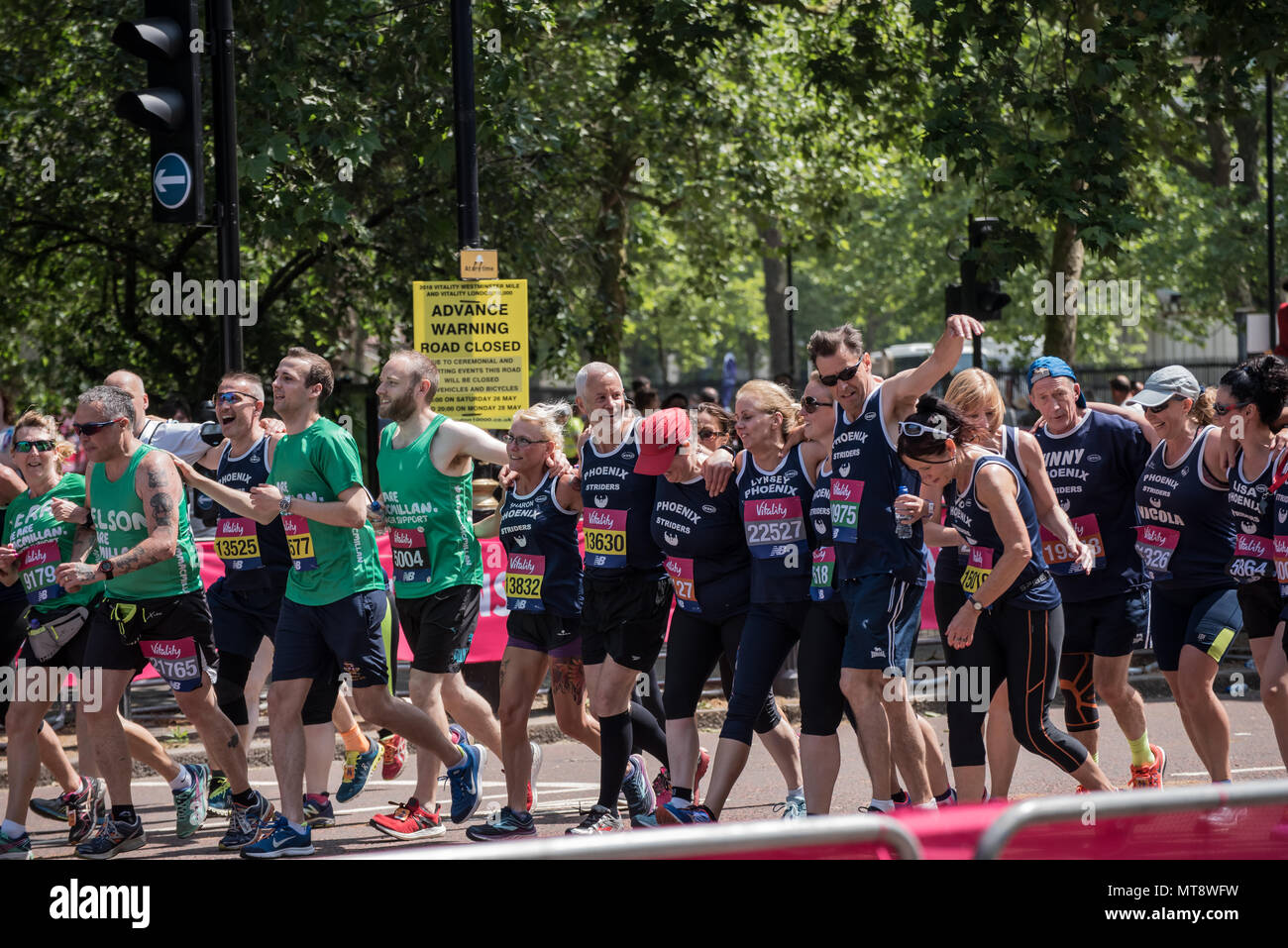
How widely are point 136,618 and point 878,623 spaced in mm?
3365

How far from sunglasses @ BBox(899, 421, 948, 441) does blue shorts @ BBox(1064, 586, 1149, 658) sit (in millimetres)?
1721

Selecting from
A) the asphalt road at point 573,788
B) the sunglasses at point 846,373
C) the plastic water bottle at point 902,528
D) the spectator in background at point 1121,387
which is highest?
the spectator in background at point 1121,387

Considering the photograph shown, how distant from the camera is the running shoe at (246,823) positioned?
Result: 23.4ft

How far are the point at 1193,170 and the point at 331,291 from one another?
69.5ft

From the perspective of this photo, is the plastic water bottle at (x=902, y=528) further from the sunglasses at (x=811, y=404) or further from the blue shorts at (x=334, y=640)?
the blue shorts at (x=334, y=640)

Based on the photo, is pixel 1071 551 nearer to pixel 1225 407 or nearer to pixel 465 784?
pixel 1225 407

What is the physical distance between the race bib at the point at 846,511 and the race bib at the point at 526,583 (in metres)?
1.60

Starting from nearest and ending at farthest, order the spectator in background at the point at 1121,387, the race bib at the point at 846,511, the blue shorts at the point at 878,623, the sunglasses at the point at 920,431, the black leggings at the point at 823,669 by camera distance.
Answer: the sunglasses at the point at 920,431, the blue shorts at the point at 878,623, the race bib at the point at 846,511, the black leggings at the point at 823,669, the spectator in background at the point at 1121,387

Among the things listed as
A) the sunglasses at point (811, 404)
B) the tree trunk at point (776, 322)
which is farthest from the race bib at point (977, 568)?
the tree trunk at point (776, 322)

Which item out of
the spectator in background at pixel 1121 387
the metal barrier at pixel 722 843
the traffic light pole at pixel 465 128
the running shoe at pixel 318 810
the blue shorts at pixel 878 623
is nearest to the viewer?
the metal barrier at pixel 722 843

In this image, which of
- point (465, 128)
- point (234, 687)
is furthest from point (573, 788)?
point (465, 128)

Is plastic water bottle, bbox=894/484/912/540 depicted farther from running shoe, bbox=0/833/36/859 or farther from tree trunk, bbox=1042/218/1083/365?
tree trunk, bbox=1042/218/1083/365

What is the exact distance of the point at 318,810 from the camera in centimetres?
767
